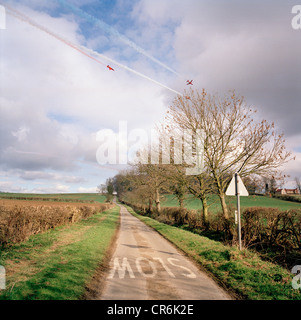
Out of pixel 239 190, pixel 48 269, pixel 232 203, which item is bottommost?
pixel 48 269

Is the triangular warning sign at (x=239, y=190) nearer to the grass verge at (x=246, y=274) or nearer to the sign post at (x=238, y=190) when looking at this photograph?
the sign post at (x=238, y=190)

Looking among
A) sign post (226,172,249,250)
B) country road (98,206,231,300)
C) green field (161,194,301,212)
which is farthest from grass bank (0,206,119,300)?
green field (161,194,301,212)

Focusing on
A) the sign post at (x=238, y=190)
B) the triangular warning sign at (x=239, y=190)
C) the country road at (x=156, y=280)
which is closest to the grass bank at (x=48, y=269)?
the country road at (x=156, y=280)

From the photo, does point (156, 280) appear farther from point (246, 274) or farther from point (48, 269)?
point (48, 269)

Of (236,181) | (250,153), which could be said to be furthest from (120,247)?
(250,153)

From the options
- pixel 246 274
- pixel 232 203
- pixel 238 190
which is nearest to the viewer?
pixel 246 274

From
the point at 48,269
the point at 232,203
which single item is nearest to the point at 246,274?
the point at 48,269

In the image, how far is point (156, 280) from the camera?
6.47 metres

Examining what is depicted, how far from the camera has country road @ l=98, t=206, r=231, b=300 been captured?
5379 mm

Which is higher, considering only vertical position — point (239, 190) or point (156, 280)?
point (239, 190)

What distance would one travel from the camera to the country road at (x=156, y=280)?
5.38 metres

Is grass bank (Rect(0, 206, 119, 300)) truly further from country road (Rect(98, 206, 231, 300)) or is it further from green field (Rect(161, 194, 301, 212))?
green field (Rect(161, 194, 301, 212))
